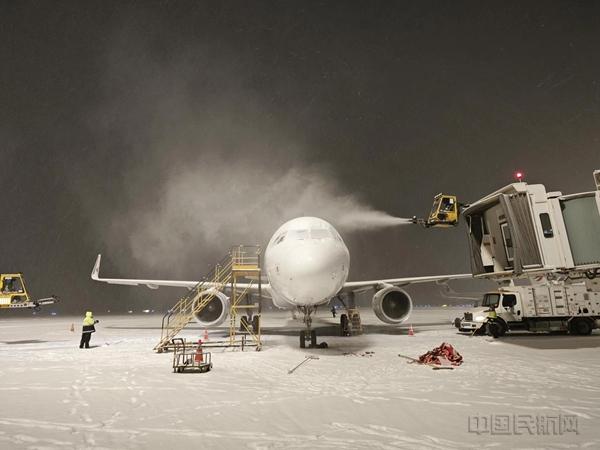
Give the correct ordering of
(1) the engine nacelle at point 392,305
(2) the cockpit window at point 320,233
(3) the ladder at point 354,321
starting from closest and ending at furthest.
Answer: (2) the cockpit window at point 320,233, (1) the engine nacelle at point 392,305, (3) the ladder at point 354,321

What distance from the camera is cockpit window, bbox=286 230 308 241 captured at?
11.4 meters

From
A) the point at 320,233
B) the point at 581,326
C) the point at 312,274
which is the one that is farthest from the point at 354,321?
the point at 581,326

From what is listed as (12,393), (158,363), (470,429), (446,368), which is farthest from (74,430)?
(446,368)

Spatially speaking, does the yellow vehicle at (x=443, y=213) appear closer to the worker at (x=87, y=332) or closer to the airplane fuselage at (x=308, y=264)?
the airplane fuselage at (x=308, y=264)

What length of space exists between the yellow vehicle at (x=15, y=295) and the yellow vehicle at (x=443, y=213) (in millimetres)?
15446

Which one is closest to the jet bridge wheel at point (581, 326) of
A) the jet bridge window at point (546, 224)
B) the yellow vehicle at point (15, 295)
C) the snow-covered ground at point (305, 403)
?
the jet bridge window at point (546, 224)

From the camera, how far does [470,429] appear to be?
183 inches

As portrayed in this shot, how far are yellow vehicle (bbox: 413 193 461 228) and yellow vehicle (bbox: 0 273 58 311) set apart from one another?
1545cm

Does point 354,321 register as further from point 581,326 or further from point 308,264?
point 581,326

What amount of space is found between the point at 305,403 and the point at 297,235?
6.24 m

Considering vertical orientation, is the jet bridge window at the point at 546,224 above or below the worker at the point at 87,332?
above

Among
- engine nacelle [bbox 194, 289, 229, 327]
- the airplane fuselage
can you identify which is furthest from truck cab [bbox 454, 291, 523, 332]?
engine nacelle [bbox 194, 289, 229, 327]

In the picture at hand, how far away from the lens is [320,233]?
11586mm

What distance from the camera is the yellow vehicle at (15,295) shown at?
15367 mm
